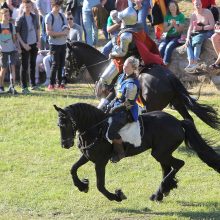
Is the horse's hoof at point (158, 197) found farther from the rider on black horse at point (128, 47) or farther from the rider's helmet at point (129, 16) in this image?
the rider's helmet at point (129, 16)

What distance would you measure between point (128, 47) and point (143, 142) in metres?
2.68

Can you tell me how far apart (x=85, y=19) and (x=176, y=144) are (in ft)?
30.2

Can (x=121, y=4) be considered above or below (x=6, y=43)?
above

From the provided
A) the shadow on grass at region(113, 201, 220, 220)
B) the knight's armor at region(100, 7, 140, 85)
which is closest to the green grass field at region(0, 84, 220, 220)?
the shadow on grass at region(113, 201, 220, 220)

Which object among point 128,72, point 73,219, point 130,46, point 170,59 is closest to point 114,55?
point 130,46

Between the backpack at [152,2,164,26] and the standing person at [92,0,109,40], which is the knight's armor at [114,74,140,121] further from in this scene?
the standing person at [92,0,109,40]

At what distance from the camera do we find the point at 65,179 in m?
12.7

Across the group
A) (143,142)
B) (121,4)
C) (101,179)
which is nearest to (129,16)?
(143,142)

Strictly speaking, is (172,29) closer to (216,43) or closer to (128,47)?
(216,43)

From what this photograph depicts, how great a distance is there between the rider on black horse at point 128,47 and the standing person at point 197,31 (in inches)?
164

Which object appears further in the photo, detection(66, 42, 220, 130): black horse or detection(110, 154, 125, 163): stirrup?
detection(66, 42, 220, 130): black horse

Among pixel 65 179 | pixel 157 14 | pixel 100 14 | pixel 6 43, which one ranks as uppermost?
pixel 157 14

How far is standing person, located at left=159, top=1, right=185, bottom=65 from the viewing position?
57.3ft

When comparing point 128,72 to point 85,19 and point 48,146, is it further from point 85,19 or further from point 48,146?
point 85,19
